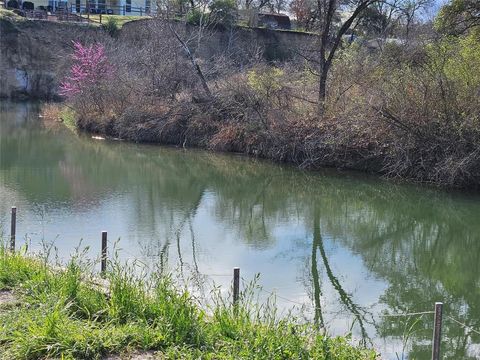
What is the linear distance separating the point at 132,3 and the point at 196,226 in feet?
223

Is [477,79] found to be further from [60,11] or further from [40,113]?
[60,11]

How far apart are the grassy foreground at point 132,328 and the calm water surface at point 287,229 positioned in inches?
62.5

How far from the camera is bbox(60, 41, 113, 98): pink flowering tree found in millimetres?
37047

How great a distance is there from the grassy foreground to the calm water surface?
1587 millimetres

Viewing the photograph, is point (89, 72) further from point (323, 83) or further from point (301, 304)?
point (301, 304)

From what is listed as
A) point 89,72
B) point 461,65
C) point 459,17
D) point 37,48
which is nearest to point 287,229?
point 461,65

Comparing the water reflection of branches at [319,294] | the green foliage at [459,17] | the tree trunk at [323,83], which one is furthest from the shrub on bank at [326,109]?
the water reflection of branches at [319,294]

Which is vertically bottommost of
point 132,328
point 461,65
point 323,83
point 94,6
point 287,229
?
point 287,229

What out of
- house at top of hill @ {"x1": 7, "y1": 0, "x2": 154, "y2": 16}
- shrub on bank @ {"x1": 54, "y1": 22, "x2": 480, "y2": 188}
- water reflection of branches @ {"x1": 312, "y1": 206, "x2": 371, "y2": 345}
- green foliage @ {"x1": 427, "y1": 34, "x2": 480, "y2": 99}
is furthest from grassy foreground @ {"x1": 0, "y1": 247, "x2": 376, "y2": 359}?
house at top of hill @ {"x1": 7, "y1": 0, "x2": 154, "y2": 16}

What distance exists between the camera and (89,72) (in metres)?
38.8

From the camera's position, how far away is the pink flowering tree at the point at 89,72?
37047mm

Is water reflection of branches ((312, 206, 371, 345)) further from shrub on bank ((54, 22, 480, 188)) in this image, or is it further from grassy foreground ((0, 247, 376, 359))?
shrub on bank ((54, 22, 480, 188))

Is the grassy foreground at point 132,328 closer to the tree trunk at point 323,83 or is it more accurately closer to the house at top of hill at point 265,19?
the tree trunk at point 323,83

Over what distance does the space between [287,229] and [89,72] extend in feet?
87.6
